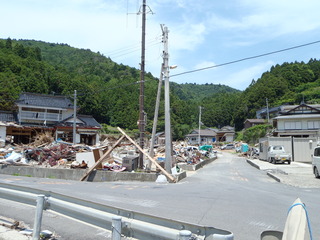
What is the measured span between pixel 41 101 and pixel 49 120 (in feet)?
10.9

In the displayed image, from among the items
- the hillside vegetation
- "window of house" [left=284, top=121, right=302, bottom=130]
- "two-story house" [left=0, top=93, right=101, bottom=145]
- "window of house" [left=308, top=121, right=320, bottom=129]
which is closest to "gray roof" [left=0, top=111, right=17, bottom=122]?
"two-story house" [left=0, top=93, right=101, bottom=145]

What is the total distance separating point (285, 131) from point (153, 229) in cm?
4907

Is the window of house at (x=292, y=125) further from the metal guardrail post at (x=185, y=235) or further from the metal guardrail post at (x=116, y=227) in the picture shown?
the metal guardrail post at (x=185, y=235)

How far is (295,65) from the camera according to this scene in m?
Answer: 97.3

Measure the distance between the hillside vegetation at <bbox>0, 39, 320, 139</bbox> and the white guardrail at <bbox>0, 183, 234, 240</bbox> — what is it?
4072 centimetres

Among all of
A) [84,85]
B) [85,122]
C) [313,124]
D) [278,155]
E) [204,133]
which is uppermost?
[84,85]

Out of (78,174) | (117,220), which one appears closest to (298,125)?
(78,174)

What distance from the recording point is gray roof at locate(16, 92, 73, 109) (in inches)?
1701

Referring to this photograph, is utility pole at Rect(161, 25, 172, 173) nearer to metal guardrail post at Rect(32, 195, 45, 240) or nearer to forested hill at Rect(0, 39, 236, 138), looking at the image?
forested hill at Rect(0, 39, 236, 138)

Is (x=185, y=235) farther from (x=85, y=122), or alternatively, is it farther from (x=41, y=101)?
(x=41, y=101)

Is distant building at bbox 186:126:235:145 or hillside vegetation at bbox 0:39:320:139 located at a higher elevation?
hillside vegetation at bbox 0:39:320:139

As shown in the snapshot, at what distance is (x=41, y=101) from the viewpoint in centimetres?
4494

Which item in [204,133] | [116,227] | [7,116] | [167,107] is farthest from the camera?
[204,133]

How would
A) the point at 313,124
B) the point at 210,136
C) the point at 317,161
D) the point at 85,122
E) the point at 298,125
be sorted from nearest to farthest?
the point at 317,161 < the point at 85,122 < the point at 313,124 < the point at 298,125 < the point at 210,136
